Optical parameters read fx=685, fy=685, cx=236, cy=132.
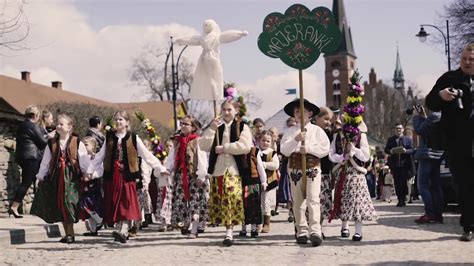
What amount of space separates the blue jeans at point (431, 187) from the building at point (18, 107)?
28.0ft

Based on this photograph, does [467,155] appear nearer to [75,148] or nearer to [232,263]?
[232,263]

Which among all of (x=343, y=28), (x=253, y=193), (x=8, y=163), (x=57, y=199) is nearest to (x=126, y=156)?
(x=57, y=199)

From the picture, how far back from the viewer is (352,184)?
9227 millimetres

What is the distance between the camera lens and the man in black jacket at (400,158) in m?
15.8

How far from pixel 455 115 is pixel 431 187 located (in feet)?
12.4

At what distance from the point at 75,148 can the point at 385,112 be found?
79.7m

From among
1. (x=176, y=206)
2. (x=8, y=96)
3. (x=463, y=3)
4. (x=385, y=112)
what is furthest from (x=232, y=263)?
(x=385, y=112)

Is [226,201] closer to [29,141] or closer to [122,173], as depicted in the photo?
[122,173]

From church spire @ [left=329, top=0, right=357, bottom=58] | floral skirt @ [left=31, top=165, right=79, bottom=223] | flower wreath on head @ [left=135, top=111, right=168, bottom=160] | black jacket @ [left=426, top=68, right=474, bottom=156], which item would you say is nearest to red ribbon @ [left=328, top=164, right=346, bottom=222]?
black jacket @ [left=426, top=68, right=474, bottom=156]

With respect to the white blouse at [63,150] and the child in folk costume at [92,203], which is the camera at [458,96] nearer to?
the white blouse at [63,150]

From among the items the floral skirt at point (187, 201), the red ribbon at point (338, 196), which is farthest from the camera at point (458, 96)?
the floral skirt at point (187, 201)

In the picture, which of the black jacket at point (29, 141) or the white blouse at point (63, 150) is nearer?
the white blouse at point (63, 150)

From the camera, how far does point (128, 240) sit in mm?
9883

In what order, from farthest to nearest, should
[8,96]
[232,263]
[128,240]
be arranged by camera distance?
[8,96] → [128,240] → [232,263]
